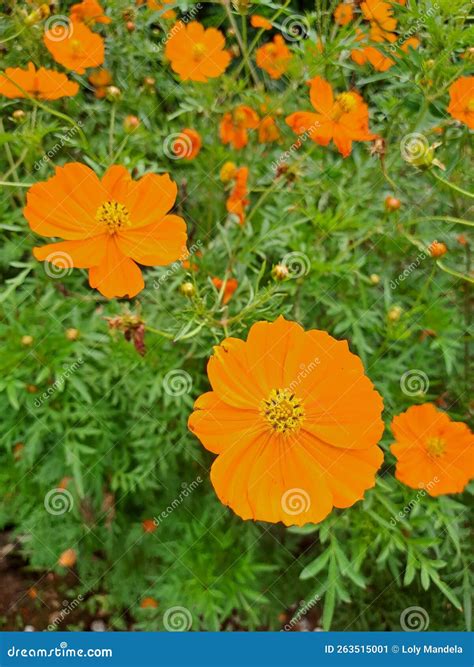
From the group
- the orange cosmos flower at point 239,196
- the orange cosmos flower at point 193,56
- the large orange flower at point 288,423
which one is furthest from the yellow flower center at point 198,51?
the large orange flower at point 288,423

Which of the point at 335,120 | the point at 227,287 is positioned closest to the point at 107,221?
the point at 227,287

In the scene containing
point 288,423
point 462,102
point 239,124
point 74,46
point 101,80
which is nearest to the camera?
point 288,423

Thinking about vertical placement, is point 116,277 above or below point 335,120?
below

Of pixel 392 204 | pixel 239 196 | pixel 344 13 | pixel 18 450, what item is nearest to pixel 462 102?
pixel 392 204

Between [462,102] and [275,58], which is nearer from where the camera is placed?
[462,102]

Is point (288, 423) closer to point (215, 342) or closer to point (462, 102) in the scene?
point (215, 342)

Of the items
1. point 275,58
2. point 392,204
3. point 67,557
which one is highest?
point 275,58

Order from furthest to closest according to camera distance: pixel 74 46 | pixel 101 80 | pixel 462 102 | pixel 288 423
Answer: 1. pixel 101 80
2. pixel 74 46
3. pixel 462 102
4. pixel 288 423
